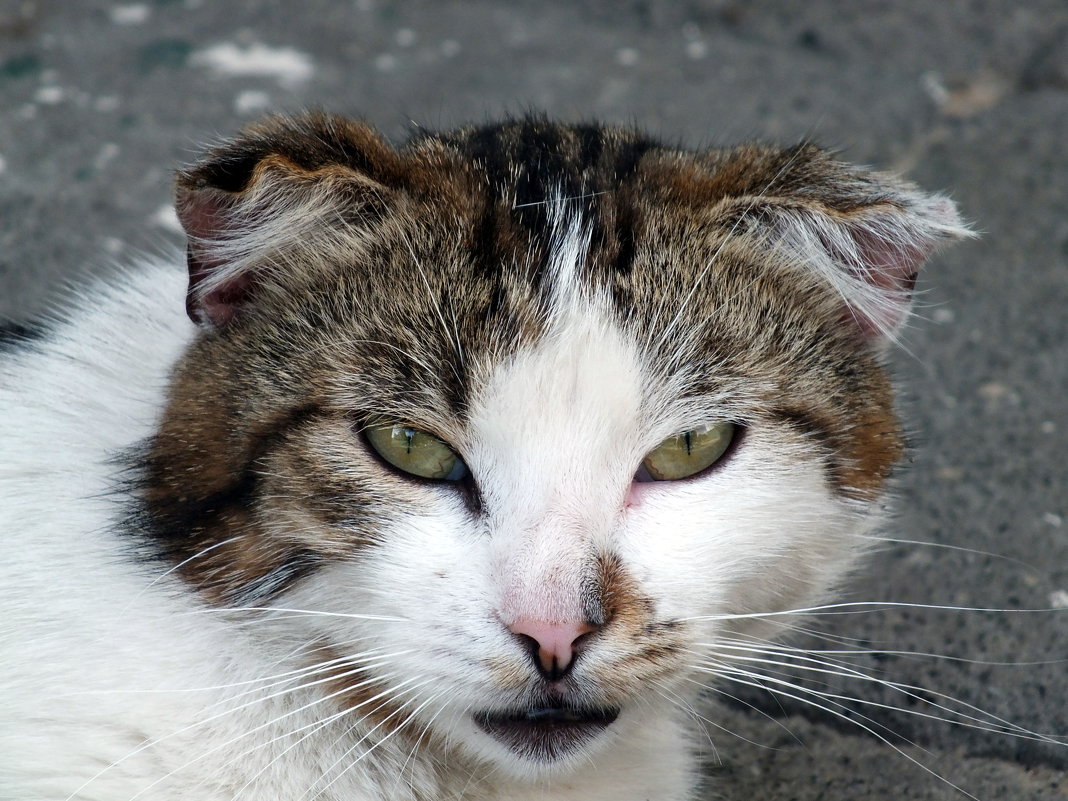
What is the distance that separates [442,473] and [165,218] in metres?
2.46

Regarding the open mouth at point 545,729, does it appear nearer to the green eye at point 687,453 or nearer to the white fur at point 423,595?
the white fur at point 423,595

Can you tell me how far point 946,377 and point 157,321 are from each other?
239 centimetres

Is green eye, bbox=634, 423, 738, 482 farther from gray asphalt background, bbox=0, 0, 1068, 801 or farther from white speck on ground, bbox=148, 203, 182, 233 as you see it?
white speck on ground, bbox=148, 203, 182, 233

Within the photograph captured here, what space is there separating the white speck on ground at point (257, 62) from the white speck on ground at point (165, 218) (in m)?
0.96

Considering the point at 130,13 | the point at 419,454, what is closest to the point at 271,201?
the point at 419,454

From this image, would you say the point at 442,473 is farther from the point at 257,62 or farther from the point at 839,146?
the point at 257,62

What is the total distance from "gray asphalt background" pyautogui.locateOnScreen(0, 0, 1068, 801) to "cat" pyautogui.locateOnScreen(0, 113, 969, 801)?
19.8 inches

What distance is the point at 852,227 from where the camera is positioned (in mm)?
2164

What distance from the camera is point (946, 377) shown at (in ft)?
12.1

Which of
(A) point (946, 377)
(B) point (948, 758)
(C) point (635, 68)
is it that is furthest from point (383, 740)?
(C) point (635, 68)

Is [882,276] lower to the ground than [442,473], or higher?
higher

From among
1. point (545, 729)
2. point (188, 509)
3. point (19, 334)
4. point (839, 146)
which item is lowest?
point (545, 729)

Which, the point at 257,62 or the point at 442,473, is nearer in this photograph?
the point at 442,473

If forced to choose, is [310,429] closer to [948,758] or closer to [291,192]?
[291,192]
